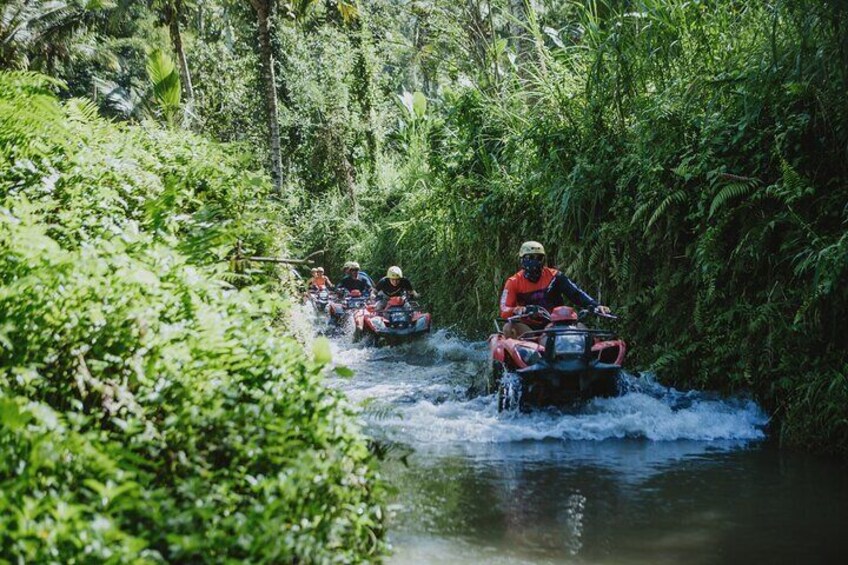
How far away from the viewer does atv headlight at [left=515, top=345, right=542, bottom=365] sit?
946 cm

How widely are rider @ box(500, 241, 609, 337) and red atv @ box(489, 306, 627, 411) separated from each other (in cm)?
66

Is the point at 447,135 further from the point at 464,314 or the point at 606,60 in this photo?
the point at 606,60

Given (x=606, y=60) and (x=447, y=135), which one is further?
(x=447, y=135)

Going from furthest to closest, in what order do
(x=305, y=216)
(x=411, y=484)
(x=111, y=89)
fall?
(x=111, y=89), (x=305, y=216), (x=411, y=484)

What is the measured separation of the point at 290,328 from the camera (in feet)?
28.6

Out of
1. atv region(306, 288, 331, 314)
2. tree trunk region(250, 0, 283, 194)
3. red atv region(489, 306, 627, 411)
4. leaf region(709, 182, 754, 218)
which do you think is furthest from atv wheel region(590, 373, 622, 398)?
atv region(306, 288, 331, 314)

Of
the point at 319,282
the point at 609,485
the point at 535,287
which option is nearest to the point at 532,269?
the point at 535,287

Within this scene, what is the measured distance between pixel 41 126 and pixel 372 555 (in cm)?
473

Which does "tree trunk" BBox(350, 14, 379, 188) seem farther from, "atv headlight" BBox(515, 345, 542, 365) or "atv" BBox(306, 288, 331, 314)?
"atv headlight" BBox(515, 345, 542, 365)

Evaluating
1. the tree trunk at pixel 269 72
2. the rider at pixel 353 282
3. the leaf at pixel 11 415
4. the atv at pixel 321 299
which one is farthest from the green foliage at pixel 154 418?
the atv at pixel 321 299

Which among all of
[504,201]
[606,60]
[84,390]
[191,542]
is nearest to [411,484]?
[84,390]

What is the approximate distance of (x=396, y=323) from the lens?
55.3 feet

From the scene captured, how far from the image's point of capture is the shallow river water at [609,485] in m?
5.26

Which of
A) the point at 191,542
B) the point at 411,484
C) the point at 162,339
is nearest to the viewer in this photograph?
the point at 191,542
